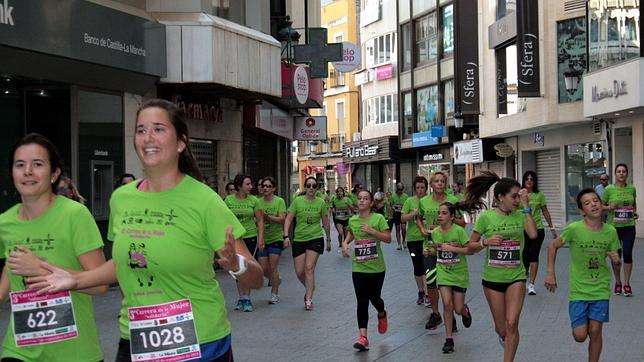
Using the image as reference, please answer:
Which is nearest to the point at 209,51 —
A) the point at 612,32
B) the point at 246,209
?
the point at 246,209

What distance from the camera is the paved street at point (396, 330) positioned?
360 inches

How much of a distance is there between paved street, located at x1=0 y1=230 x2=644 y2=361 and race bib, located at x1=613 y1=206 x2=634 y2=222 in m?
1.16

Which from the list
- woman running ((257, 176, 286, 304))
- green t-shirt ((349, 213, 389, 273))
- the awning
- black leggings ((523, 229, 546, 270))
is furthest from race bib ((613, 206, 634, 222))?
the awning

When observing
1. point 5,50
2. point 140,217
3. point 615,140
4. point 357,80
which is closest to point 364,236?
point 5,50

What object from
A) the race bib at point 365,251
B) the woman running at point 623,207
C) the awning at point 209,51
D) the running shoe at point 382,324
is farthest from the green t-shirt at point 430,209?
the awning at point 209,51

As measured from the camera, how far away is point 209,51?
16047 mm

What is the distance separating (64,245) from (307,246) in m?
8.66

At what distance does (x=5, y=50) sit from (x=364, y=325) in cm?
608

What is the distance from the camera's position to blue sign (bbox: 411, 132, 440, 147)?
45794 millimetres

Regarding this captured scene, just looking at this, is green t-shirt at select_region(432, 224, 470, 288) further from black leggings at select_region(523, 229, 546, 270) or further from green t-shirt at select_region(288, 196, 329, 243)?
black leggings at select_region(523, 229, 546, 270)

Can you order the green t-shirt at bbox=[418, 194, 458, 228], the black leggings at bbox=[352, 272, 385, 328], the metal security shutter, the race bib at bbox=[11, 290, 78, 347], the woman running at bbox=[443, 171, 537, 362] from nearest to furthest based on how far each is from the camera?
the race bib at bbox=[11, 290, 78, 347] → the woman running at bbox=[443, 171, 537, 362] → the black leggings at bbox=[352, 272, 385, 328] → the green t-shirt at bbox=[418, 194, 458, 228] → the metal security shutter

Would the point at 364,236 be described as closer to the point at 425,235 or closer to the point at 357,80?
the point at 425,235

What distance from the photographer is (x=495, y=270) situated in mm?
8125

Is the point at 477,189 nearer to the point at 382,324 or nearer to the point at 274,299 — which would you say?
the point at 382,324
